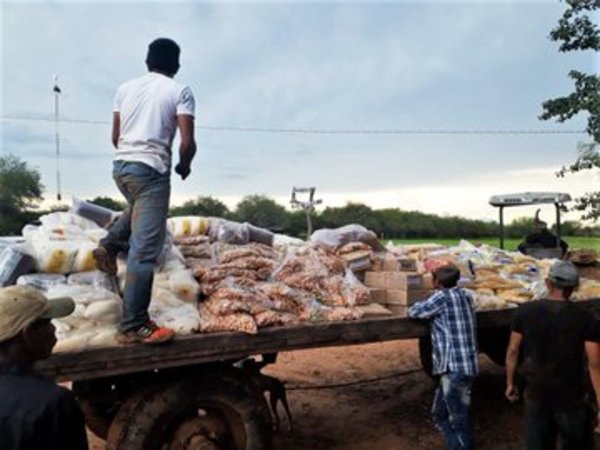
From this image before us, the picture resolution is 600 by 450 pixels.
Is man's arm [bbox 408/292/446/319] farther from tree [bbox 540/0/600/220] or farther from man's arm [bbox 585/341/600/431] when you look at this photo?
tree [bbox 540/0/600/220]

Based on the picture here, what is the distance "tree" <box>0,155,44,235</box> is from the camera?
2290 cm

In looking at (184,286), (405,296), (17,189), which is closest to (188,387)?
(184,286)

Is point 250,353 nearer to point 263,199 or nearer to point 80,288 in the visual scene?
point 80,288

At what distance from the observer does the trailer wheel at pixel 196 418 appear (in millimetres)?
3730

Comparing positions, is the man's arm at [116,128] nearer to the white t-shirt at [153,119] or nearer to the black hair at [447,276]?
the white t-shirt at [153,119]

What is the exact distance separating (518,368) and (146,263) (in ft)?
7.89

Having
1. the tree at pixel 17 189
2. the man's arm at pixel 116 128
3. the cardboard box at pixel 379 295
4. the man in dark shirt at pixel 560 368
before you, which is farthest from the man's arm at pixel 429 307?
the tree at pixel 17 189

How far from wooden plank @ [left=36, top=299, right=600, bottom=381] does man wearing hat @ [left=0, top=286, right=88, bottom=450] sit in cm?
155

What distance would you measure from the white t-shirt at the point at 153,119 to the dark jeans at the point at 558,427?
268 cm

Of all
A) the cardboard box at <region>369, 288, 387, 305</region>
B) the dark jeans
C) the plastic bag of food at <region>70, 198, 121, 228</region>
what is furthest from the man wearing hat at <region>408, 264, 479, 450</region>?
the plastic bag of food at <region>70, 198, 121, 228</region>

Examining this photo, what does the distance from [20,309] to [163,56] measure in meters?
2.42

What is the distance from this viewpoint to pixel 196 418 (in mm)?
3941

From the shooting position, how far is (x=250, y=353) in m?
3.90

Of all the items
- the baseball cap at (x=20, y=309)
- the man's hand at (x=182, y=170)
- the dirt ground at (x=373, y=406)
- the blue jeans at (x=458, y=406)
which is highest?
the man's hand at (x=182, y=170)
